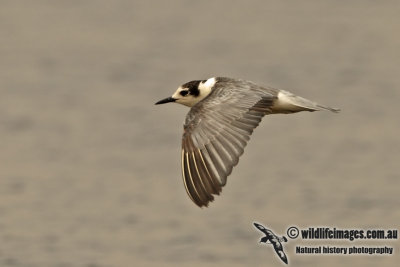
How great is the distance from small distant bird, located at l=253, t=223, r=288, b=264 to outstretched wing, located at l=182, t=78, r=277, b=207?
3470 millimetres

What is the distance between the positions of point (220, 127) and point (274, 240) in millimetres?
4678

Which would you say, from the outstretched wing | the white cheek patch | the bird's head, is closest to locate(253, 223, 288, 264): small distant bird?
the bird's head

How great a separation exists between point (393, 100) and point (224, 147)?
1155cm

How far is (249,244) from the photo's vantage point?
1659 cm

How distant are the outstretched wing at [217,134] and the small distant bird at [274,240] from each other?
11.4 feet

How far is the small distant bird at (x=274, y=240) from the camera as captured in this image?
16.3 m

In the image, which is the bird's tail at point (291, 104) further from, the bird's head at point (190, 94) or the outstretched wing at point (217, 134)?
the bird's head at point (190, 94)

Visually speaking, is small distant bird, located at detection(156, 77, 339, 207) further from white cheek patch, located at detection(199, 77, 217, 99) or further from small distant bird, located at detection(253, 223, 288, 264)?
small distant bird, located at detection(253, 223, 288, 264)

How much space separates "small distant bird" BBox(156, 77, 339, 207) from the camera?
38.5 ft

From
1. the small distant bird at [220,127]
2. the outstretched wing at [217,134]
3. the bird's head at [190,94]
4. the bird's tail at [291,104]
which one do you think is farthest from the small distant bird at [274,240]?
the outstretched wing at [217,134]

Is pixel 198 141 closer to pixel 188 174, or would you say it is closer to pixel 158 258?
pixel 188 174

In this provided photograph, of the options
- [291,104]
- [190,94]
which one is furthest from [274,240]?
[291,104]

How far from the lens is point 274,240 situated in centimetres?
1666

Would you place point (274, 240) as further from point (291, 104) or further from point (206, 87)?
point (291, 104)
